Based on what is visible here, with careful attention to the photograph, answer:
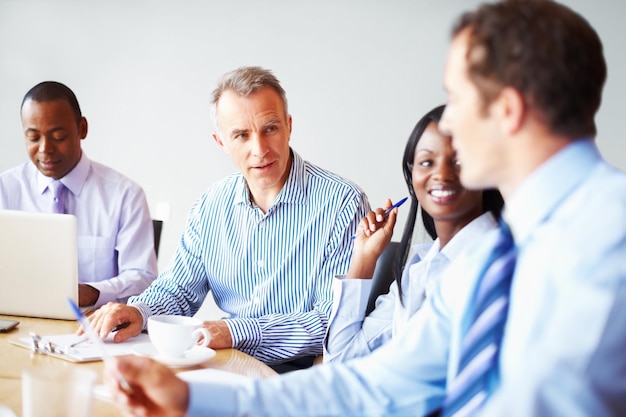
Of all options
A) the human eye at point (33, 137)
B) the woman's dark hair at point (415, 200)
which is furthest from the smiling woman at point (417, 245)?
the human eye at point (33, 137)

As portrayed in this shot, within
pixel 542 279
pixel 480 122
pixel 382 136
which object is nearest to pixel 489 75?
pixel 480 122

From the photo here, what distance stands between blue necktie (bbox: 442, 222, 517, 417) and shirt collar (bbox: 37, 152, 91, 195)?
2129 millimetres

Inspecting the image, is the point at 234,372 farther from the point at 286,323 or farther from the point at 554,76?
the point at 554,76

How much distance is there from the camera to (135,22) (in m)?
4.16

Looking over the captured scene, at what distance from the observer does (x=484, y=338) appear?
2.98ft

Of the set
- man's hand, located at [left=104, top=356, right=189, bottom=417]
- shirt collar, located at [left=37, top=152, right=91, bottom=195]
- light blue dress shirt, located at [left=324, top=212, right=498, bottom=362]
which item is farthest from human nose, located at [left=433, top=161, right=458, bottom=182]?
shirt collar, located at [left=37, top=152, right=91, bottom=195]

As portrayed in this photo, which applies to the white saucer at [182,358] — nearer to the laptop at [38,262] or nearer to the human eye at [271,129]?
the laptop at [38,262]

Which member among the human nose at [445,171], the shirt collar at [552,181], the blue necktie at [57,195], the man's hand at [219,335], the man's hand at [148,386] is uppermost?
the shirt collar at [552,181]

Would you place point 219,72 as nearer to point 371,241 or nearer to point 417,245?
point 371,241

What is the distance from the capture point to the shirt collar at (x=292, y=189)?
222cm

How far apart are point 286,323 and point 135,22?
9.12 ft

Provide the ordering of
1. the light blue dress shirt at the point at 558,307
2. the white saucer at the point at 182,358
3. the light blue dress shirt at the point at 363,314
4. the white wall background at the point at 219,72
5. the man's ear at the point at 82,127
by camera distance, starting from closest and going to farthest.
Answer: the light blue dress shirt at the point at 558,307 → the white saucer at the point at 182,358 → the light blue dress shirt at the point at 363,314 → the man's ear at the point at 82,127 → the white wall background at the point at 219,72

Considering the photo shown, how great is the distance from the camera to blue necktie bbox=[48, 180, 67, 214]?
8.94 feet

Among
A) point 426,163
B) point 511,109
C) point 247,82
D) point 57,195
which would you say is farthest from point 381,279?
point 57,195
